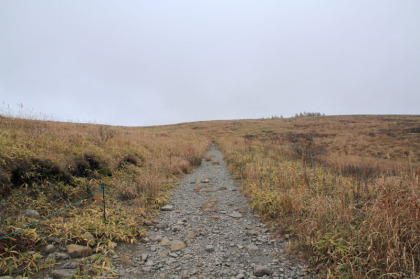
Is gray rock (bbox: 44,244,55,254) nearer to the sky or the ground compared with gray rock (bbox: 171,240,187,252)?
nearer to the sky

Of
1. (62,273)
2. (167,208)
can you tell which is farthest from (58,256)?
(167,208)

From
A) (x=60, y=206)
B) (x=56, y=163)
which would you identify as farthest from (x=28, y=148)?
(x=60, y=206)

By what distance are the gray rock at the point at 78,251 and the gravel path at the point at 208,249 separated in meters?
0.53

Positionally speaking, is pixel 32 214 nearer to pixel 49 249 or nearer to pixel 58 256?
pixel 49 249

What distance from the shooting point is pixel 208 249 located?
3.98 m

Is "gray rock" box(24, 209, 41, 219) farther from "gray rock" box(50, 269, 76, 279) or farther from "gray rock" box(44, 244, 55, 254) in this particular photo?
"gray rock" box(50, 269, 76, 279)

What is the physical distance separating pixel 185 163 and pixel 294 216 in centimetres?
778

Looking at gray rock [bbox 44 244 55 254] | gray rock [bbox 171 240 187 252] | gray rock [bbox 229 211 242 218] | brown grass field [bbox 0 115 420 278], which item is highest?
brown grass field [bbox 0 115 420 278]

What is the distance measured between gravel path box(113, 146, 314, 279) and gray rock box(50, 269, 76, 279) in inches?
24.6

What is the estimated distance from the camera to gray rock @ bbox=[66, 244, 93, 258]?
11.5 feet

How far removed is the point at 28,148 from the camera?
5910 mm

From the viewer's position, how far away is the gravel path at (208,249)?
331 centimetres

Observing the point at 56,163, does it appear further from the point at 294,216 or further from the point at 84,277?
the point at 294,216

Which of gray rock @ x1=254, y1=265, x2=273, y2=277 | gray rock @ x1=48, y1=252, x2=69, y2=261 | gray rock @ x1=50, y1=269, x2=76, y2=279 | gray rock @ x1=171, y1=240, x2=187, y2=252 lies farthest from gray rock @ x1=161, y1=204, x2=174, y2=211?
gray rock @ x1=254, y1=265, x2=273, y2=277
